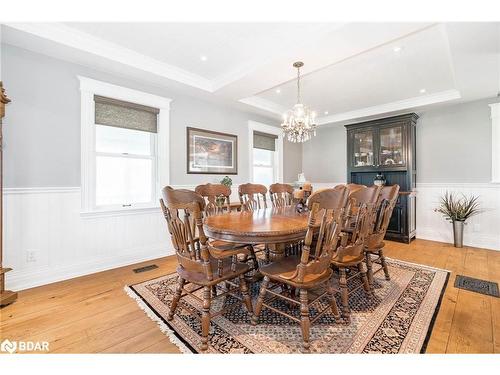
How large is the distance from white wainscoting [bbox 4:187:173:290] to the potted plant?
16.3ft

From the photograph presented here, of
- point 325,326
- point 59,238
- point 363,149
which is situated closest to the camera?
point 325,326

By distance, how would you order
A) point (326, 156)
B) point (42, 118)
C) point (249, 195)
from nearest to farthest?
point (42, 118) < point (249, 195) < point (326, 156)

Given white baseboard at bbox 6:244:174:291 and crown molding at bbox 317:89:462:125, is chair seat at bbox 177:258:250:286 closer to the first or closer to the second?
white baseboard at bbox 6:244:174:291

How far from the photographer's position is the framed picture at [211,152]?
390 cm

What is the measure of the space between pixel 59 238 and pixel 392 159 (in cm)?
536

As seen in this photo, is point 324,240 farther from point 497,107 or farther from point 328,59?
point 497,107

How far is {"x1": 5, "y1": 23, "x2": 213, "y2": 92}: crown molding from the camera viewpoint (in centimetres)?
227

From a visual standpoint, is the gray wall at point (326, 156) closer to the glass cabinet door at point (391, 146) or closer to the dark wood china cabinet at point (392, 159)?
the dark wood china cabinet at point (392, 159)

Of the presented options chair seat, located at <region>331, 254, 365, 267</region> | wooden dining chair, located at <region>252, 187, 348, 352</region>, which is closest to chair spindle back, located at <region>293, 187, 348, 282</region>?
wooden dining chair, located at <region>252, 187, 348, 352</region>

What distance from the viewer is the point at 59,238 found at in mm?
2697

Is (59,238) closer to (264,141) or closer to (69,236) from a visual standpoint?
→ (69,236)

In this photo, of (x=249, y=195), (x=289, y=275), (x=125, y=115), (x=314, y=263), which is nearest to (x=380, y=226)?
(x=314, y=263)

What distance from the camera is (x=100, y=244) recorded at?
9.80 feet
